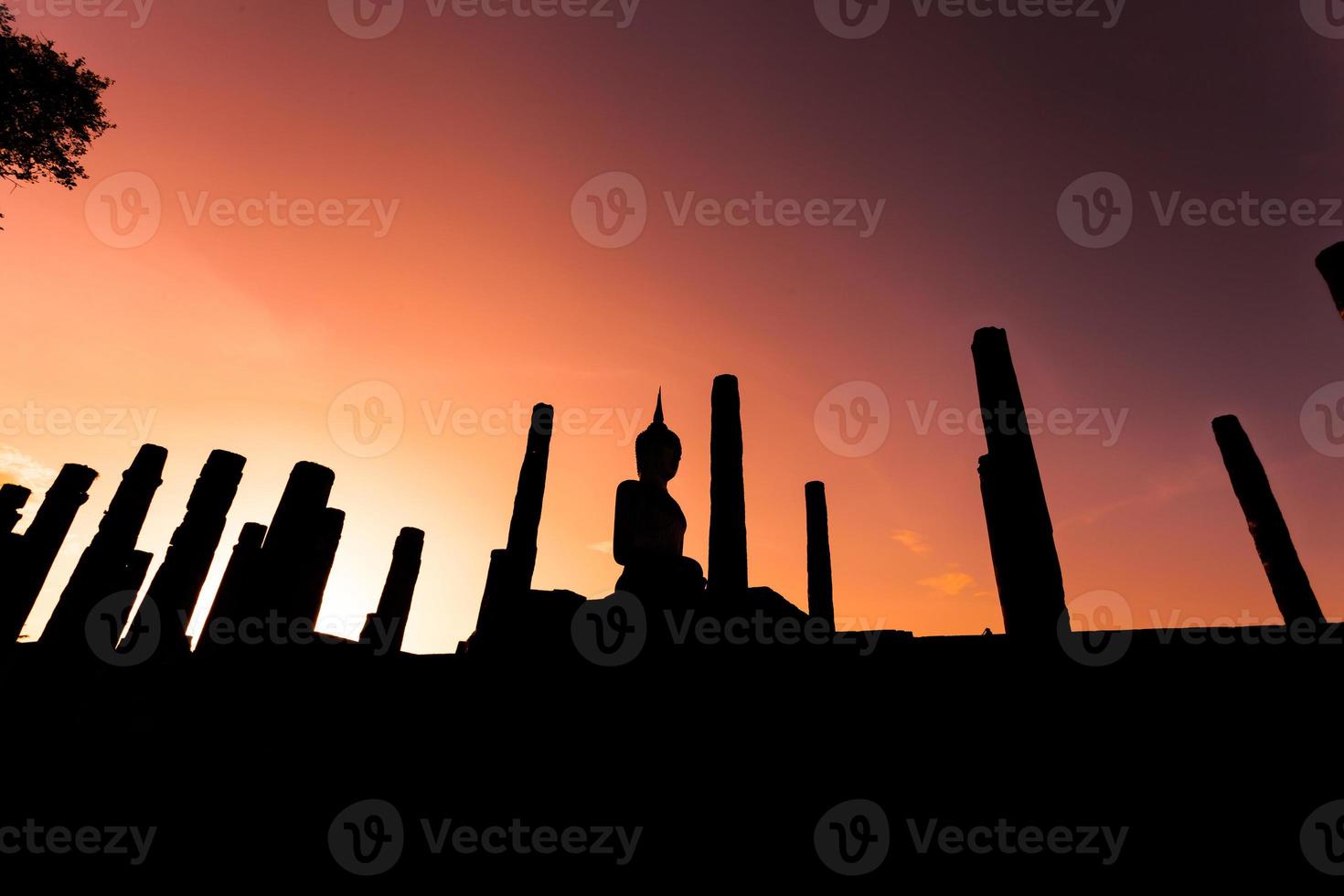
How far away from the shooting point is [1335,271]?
4.71 meters

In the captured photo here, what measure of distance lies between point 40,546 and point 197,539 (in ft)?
22.1

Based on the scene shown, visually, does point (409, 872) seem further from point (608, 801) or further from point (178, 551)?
point (178, 551)

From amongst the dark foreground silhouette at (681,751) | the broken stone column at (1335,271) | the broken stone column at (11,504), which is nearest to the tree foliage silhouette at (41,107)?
the broken stone column at (11,504)

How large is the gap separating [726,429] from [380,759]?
168 inches

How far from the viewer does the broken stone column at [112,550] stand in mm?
6586

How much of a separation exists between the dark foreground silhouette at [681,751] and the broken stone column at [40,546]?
600cm

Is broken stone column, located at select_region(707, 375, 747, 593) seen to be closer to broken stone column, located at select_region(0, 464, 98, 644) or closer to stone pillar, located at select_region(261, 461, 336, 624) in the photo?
stone pillar, located at select_region(261, 461, 336, 624)

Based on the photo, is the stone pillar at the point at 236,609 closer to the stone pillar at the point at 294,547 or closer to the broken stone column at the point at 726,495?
the stone pillar at the point at 294,547

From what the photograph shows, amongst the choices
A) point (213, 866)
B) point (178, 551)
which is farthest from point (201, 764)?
point (178, 551)

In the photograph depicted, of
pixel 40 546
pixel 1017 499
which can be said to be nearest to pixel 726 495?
pixel 1017 499

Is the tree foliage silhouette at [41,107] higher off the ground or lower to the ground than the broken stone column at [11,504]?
higher

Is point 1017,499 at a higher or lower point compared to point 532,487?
lower

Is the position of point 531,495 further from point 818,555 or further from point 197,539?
point 818,555

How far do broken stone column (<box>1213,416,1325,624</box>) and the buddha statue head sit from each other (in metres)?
10.3
